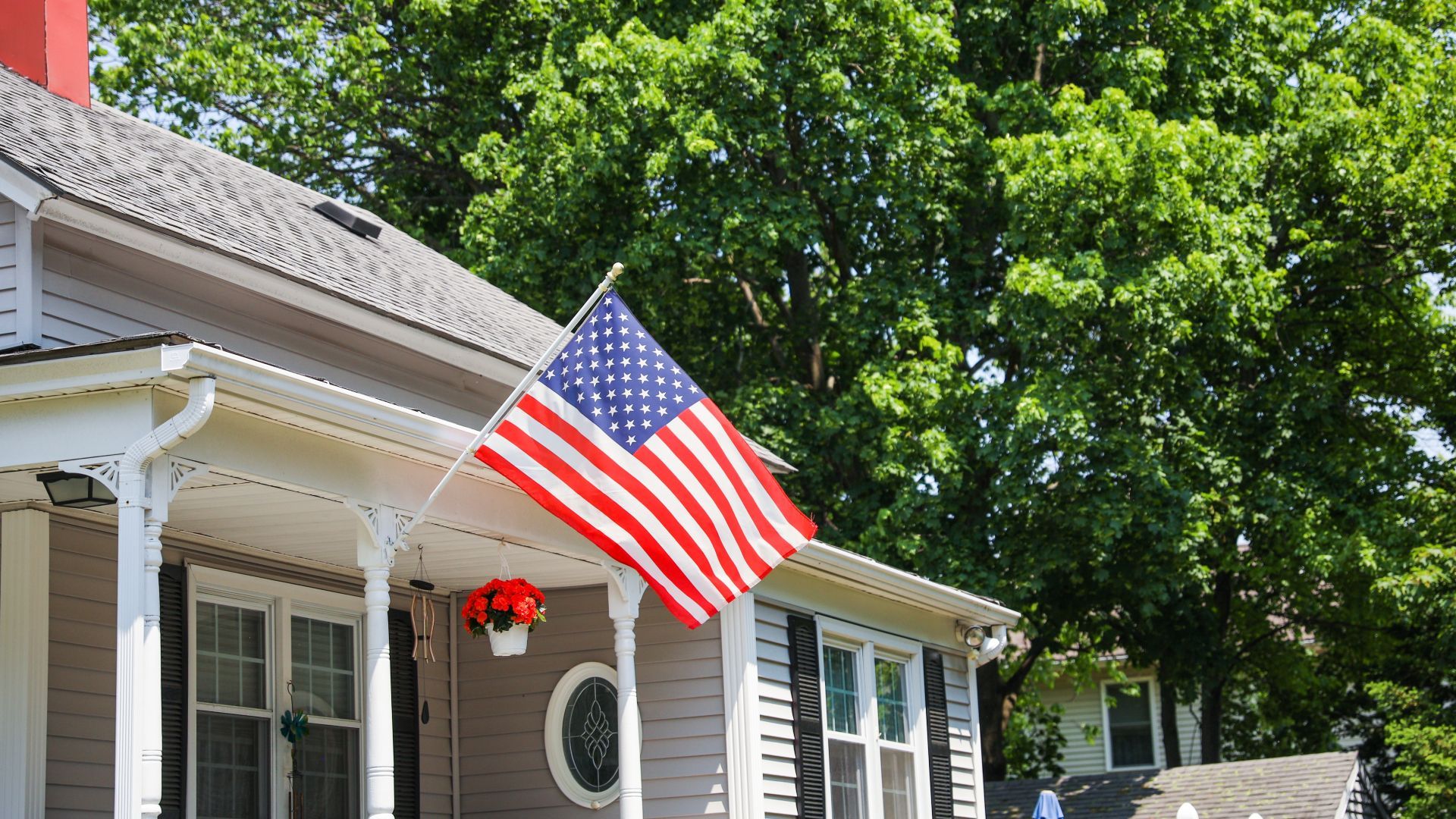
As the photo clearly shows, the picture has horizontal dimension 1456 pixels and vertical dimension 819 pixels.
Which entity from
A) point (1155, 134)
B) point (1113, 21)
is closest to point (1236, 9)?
point (1113, 21)

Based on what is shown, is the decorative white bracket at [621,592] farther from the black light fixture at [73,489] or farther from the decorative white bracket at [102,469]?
the decorative white bracket at [102,469]

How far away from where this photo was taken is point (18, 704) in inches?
311

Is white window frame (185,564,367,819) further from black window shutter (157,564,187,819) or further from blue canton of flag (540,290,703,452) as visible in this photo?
blue canton of flag (540,290,703,452)

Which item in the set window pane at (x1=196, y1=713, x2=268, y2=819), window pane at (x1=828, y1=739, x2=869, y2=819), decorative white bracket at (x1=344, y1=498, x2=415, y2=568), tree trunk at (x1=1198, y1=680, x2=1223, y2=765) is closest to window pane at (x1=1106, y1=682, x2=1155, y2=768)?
tree trunk at (x1=1198, y1=680, x2=1223, y2=765)

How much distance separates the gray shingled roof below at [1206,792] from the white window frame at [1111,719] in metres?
11.0

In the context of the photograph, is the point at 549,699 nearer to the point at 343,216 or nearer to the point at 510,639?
the point at 510,639

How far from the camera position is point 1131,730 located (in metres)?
31.9

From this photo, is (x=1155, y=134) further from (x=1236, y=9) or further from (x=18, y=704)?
(x=18, y=704)

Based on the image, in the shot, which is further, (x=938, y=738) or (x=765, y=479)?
(x=938, y=738)

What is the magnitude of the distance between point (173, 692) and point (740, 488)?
3.25 metres

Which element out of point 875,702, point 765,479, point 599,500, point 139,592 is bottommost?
point 875,702

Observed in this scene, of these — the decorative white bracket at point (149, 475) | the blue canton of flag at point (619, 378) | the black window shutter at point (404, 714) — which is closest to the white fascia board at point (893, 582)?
the blue canton of flag at point (619, 378)

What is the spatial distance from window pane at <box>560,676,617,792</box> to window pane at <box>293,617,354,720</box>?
1537mm

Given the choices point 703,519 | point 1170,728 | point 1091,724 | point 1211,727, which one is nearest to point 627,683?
point 703,519
